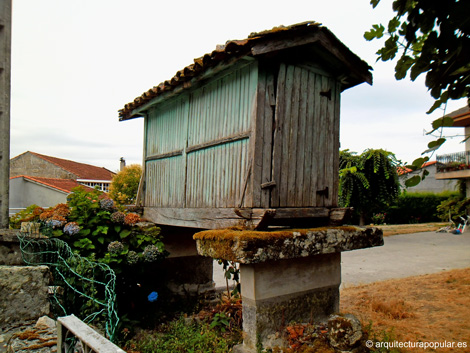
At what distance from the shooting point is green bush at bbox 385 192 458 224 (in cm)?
2188

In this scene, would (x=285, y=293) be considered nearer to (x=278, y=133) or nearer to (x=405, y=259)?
(x=278, y=133)

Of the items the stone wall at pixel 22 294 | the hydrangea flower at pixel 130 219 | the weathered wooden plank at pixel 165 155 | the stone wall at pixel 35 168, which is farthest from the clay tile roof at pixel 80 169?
the stone wall at pixel 22 294

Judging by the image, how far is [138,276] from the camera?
228 inches

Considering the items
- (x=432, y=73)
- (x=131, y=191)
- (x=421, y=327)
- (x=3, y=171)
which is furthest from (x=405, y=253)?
(x=131, y=191)

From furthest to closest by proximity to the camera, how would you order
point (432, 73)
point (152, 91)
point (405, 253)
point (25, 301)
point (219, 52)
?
1. point (405, 253)
2. point (152, 91)
3. point (219, 52)
4. point (25, 301)
5. point (432, 73)

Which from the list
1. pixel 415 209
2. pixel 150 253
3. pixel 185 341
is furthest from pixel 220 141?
pixel 415 209

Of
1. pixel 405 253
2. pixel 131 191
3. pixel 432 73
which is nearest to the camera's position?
pixel 432 73

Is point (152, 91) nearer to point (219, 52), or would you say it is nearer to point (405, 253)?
point (219, 52)

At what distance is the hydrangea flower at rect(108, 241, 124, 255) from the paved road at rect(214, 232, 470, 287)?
3341 millimetres

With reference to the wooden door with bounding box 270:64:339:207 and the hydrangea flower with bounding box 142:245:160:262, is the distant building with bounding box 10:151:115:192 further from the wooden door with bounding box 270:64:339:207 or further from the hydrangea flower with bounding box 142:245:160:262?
the wooden door with bounding box 270:64:339:207

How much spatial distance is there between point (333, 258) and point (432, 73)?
2.59 meters

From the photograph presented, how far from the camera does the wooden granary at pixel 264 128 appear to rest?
3781mm

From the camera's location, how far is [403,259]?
9.98 meters

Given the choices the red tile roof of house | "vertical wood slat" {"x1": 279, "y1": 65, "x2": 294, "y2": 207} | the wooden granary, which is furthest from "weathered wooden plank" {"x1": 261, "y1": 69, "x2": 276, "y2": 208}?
the red tile roof of house
